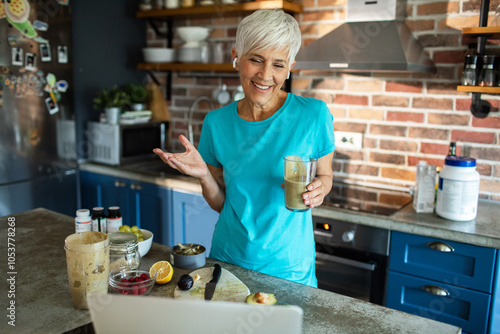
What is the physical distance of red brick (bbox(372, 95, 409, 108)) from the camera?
102 inches

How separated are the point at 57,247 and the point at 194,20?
2261mm

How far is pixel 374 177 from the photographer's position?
2740 mm

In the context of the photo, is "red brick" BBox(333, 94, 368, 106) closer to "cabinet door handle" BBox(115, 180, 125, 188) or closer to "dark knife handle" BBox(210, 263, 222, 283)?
"cabinet door handle" BBox(115, 180, 125, 188)

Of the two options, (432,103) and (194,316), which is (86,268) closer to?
(194,316)

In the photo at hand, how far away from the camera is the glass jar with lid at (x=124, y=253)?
4.33ft

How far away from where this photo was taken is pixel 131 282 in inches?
48.0

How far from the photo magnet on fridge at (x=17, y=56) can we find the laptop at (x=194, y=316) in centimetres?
257

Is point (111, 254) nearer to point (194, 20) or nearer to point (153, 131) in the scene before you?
point (153, 131)

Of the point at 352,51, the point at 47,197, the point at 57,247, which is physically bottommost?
the point at 47,197

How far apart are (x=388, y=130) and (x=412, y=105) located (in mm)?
191

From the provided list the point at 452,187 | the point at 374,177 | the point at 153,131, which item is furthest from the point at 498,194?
the point at 153,131

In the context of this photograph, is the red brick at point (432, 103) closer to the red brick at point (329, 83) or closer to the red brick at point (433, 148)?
the red brick at point (433, 148)

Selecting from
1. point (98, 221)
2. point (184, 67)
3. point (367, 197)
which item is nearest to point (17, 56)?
point (184, 67)

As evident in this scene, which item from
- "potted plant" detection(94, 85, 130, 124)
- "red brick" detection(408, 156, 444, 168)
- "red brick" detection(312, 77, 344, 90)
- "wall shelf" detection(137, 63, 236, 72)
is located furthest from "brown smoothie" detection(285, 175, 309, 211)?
"potted plant" detection(94, 85, 130, 124)
